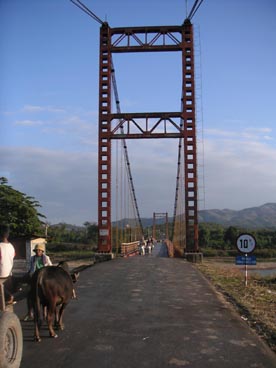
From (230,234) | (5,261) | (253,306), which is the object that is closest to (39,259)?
(5,261)

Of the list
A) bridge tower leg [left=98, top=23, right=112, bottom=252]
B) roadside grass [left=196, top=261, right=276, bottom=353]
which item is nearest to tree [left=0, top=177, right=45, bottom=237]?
bridge tower leg [left=98, top=23, right=112, bottom=252]

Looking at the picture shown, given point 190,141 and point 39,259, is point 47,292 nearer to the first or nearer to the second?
point 39,259

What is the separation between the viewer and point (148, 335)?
6812mm

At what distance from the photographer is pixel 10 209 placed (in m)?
35.7

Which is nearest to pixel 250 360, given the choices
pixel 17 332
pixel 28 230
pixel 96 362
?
pixel 96 362

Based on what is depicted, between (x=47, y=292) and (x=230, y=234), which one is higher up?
(x=230, y=234)

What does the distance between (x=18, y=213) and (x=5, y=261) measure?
3076cm

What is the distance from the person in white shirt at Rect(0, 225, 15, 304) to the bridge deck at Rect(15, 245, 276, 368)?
0.80 m

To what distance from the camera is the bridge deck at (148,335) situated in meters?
5.53

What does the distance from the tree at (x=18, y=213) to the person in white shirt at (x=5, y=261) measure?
29226 mm

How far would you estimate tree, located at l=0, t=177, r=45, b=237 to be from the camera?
115 ft

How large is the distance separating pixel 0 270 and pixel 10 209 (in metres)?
31.0

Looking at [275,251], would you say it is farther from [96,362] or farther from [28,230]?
[96,362]

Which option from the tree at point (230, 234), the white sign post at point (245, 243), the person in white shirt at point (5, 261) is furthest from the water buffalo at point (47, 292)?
the tree at point (230, 234)
